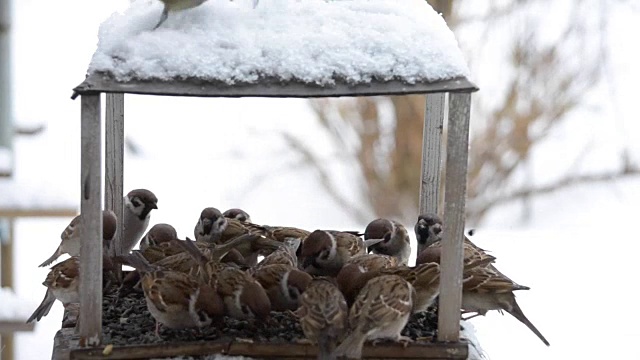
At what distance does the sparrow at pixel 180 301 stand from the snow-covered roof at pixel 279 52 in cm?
61

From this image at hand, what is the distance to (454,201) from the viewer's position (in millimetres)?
2611

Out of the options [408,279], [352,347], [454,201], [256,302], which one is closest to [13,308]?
[256,302]

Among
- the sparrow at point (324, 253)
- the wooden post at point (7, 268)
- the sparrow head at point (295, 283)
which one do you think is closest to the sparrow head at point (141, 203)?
the sparrow at point (324, 253)

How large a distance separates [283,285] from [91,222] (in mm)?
599

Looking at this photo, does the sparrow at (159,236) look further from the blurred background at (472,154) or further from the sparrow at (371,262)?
the blurred background at (472,154)

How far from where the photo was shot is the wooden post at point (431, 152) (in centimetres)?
346

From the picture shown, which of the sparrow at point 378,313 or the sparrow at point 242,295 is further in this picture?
the sparrow at point 242,295

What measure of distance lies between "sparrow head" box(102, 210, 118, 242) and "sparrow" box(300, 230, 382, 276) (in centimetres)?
59

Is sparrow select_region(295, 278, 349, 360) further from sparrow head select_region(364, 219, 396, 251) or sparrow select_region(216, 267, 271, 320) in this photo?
sparrow head select_region(364, 219, 396, 251)

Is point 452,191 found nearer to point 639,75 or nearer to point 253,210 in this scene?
point 253,210

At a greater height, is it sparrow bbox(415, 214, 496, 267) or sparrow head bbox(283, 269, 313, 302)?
sparrow bbox(415, 214, 496, 267)

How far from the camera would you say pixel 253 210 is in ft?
31.4

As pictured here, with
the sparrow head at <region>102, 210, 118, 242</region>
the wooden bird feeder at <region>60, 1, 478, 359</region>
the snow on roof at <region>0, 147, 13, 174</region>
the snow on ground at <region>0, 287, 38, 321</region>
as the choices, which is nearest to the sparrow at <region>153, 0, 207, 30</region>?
the wooden bird feeder at <region>60, 1, 478, 359</region>

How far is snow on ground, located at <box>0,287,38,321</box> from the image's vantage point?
4453mm
